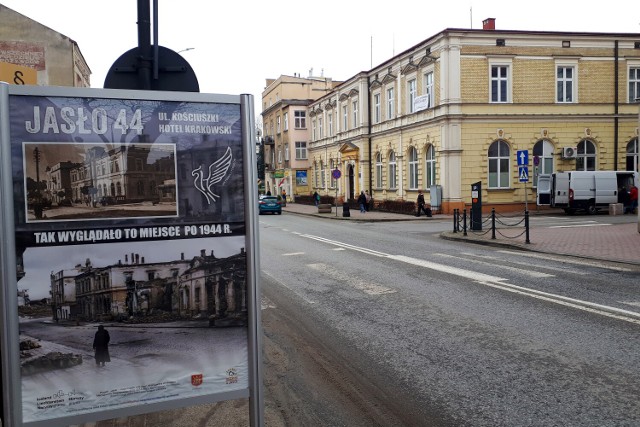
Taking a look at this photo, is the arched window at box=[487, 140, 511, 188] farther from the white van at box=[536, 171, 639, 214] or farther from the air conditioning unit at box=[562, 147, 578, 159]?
the air conditioning unit at box=[562, 147, 578, 159]

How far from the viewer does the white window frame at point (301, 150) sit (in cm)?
6112

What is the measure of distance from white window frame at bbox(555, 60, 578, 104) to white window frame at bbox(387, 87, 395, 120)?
10727 millimetres

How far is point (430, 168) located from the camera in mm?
33844

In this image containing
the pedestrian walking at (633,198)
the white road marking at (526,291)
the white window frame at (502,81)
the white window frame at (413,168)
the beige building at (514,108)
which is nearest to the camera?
the white road marking at (526,291)

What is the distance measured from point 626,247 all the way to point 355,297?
9952 millimetres

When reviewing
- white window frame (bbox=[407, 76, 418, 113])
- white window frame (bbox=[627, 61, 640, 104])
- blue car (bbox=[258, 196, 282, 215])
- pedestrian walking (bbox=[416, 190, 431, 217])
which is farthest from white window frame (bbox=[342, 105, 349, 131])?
white window frame (bbox=[627, 61, 640, 104])

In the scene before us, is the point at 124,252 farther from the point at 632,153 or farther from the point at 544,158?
the point at 632,153

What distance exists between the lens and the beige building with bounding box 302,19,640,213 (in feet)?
102

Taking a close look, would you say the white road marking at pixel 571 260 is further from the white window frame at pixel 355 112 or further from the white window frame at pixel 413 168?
the white window frame at pixel 355 112

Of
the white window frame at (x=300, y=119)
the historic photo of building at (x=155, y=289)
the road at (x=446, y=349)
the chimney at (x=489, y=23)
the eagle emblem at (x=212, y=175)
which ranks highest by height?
the chimney at (x=489, y=23)

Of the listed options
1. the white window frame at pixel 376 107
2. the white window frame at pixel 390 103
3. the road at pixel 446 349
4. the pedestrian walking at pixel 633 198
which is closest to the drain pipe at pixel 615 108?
the pedestrian walking at pixel 633 198

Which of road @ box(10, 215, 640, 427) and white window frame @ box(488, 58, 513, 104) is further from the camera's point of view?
white window frame @ box(488, 58, 513, 104)

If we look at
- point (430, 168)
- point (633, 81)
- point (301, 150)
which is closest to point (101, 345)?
point (430, 168)

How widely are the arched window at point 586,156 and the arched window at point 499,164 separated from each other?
4513mm
